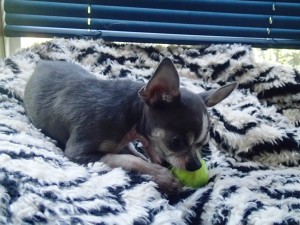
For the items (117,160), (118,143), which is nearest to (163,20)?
(118,143)

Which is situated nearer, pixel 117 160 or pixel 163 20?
pixel 117 160

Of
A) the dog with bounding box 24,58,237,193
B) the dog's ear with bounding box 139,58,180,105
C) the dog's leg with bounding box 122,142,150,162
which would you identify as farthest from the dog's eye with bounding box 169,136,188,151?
the dog's leg with bounding box 122,142,150,162

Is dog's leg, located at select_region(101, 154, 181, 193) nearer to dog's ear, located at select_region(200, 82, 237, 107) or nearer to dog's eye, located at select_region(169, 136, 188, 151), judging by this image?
dog's eye, located at select_region(169, 136, 188, 151)

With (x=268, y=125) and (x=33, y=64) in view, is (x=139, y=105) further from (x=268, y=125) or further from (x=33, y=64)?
(x=33, y=64)

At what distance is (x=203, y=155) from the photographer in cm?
182

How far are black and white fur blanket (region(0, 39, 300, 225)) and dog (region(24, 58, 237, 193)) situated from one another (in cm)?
8

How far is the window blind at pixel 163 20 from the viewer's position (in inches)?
97.7

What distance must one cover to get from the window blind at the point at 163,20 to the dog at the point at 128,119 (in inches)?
28.0

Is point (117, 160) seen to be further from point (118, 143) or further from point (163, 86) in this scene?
point (163, 86)

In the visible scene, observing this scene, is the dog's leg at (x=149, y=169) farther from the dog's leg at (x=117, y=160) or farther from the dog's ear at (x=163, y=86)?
the dog's ear at (x=163, y=86)

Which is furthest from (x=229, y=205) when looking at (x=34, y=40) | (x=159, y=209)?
(x=34, y=40)

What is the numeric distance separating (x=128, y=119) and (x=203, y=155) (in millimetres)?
393

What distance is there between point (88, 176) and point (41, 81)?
0.76 meters

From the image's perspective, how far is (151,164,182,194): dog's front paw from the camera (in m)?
1.36
